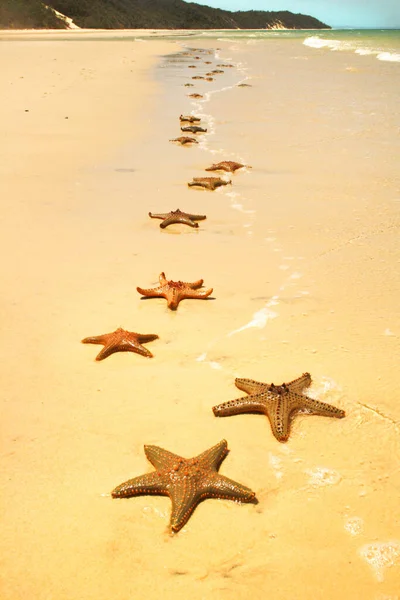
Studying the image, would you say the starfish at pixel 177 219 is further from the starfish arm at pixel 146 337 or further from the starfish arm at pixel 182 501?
the starfish arm at pixel 182 501

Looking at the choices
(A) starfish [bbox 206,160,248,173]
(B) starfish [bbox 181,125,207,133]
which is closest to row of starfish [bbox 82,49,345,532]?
(A) starfish [bbox 206,160,248,173]

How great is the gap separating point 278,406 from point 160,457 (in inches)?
38.0

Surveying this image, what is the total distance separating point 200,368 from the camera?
4.42 m

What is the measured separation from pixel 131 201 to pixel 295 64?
2791 centimetres

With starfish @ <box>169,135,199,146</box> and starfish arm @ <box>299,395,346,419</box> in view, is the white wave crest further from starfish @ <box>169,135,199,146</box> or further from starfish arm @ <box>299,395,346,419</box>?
starfish arm @ <box>299,395,346,419</box>

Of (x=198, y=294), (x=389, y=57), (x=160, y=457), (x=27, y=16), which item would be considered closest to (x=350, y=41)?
(x=389, y=57)

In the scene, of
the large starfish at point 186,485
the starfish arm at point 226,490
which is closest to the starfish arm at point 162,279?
the large starfish at point 186,485

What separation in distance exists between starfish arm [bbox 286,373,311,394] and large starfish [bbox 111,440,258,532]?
0.98 m

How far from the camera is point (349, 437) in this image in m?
3.65

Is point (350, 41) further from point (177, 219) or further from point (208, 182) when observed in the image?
point (177, 219)

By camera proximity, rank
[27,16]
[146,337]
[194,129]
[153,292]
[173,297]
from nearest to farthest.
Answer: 1. [146,337]
2. [173,297]
3. [153,292]
4. [194,129]
5. [27,16]

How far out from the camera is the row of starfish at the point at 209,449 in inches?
122

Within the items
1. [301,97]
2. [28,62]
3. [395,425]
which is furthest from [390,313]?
[28,62]

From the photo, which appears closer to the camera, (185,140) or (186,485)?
(186,485)
